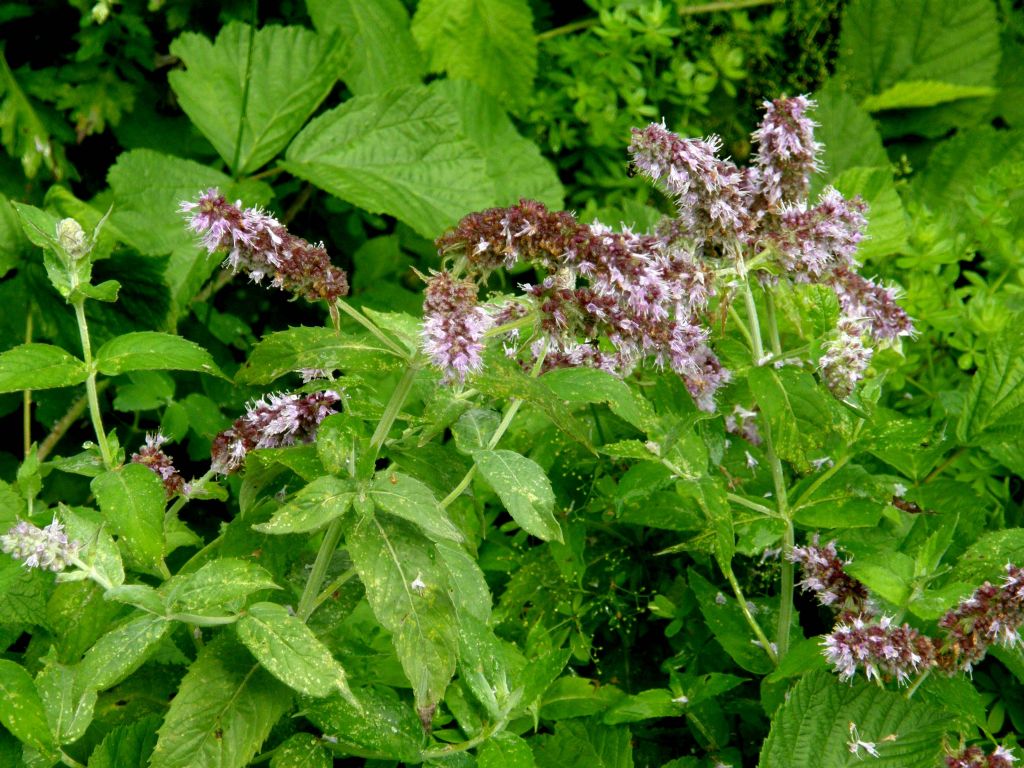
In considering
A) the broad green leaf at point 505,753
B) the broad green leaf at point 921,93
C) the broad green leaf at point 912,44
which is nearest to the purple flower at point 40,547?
the broad green leaf at point 505,753

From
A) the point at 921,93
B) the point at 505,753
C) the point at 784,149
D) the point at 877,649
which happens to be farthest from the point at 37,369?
the point at 921,93

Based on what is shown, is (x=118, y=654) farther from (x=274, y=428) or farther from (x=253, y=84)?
(x=253, y=84)

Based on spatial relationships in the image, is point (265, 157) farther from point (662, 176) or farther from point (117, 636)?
point (117, 636)

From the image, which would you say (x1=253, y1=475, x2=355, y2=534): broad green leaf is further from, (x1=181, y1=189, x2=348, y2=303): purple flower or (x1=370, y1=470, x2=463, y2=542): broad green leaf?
(x1=181, y1=189, x2=348, y2=303): purple flower

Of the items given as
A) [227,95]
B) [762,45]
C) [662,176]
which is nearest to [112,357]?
[662,176]

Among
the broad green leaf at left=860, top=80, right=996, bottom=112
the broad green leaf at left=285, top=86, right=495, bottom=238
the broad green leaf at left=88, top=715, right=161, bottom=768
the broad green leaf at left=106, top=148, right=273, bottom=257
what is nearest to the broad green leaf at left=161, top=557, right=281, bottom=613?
the broad green leaf at left=88, top=715, right=161, bottom=768

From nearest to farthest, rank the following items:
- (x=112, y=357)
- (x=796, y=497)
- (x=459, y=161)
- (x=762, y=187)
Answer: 1. (x=112, y=357)
2. (x=762, y=187)
3. (x=796, y=497)
4. (x=459, y=161)
